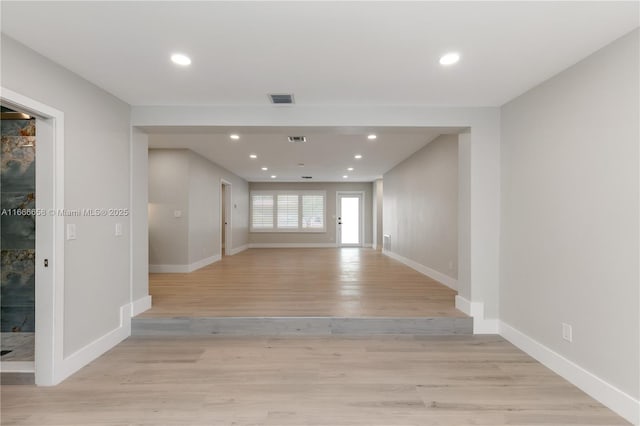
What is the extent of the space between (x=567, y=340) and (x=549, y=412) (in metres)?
0.69

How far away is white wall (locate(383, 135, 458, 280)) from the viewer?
15.9 feet

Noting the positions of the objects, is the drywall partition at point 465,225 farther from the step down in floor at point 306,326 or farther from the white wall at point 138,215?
the white wall at point 138,215

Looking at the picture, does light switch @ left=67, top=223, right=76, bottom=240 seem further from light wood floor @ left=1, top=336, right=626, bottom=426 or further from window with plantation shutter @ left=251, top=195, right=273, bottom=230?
window with plantation shutter @ left=251, top=195, right=273, bottom=230

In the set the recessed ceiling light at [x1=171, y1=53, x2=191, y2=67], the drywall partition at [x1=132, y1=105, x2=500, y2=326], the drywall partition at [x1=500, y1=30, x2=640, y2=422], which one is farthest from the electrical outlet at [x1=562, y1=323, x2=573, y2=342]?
the recessed ceiling light at [x1=171, y1=53, x2=191, y2=67]

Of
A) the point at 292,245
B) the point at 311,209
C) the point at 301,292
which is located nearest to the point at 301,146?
the point at 301,292

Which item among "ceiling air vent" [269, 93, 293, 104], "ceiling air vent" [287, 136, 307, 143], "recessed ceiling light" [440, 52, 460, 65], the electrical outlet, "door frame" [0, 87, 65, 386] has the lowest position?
the electrical outlet

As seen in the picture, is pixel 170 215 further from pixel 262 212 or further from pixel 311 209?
pixel 311 209

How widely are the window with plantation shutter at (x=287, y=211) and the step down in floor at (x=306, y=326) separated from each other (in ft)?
25.9

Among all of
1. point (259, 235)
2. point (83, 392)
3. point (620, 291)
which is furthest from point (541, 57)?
point (259, 235)

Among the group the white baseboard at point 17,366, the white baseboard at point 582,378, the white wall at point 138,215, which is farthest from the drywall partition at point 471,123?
the white baseboard at point 17,366

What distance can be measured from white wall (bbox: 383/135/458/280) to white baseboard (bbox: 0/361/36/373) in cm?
487

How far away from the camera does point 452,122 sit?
3.45 m

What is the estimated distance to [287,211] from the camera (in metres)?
11.3

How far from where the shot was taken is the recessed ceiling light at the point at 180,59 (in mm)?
2352
